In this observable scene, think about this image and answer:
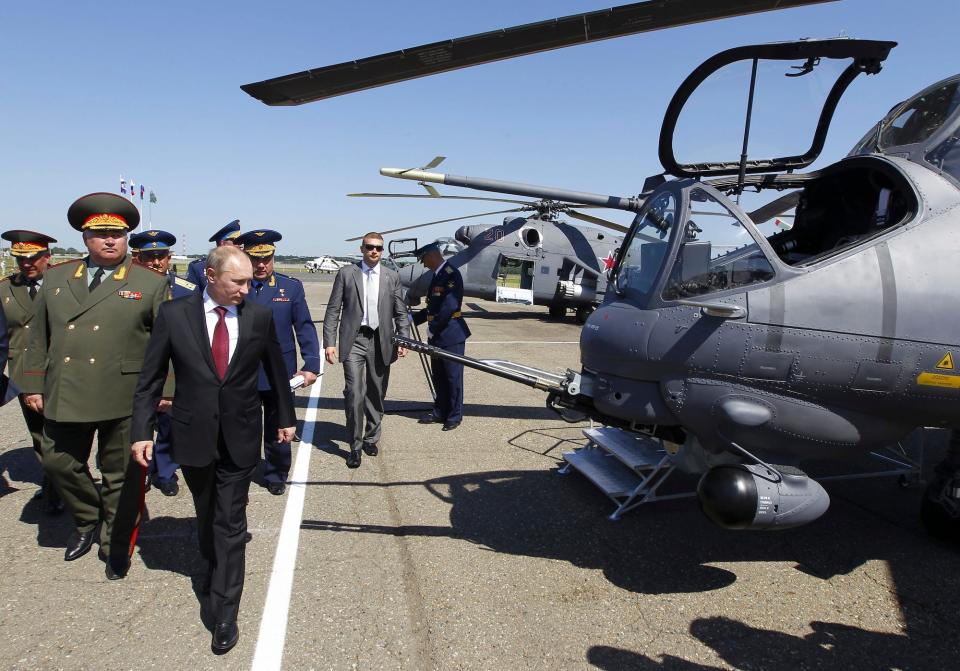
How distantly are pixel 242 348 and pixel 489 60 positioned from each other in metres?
3.72

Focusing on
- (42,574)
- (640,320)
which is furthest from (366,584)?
(640,320)

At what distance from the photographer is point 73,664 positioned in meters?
2.38

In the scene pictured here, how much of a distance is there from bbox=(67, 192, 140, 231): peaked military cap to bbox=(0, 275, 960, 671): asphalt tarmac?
6.31 feet

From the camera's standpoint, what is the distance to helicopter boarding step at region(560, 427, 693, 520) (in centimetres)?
382

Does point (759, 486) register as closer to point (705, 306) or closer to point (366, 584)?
point (705, 306)

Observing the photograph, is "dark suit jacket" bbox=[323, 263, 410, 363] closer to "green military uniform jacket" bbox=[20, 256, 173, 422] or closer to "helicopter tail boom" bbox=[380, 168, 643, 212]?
"green military uniform jacket" bbox=[20, 256, 173, 422]

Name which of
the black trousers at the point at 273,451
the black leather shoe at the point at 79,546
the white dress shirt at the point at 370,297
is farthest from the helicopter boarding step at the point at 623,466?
the black leather shoe at the point at 79,546

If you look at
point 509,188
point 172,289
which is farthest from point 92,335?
point 509,188

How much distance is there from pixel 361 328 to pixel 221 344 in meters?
2.28

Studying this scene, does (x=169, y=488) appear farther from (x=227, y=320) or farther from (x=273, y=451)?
(x=227, y=320)

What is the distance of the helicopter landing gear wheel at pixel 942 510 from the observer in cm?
348

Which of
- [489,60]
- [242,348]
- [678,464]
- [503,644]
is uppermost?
[489,60]

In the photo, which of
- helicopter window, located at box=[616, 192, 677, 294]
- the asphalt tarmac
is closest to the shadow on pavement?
the asphalt tarmac

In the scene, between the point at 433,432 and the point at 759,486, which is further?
the point at 433,432
